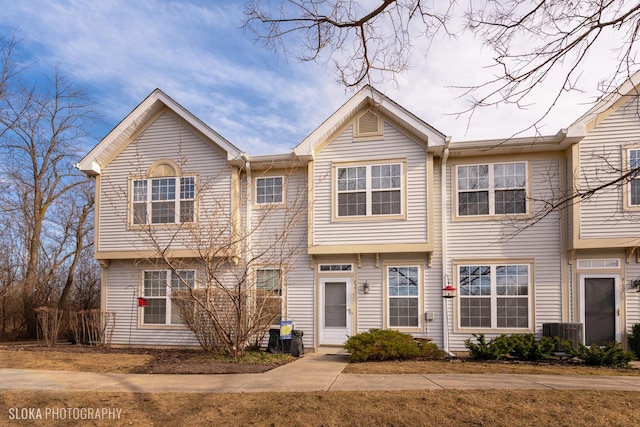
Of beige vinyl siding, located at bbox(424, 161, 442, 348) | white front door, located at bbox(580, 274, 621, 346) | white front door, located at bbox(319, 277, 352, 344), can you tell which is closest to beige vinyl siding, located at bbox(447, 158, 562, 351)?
beige vinyl siding, located at bbox(424, 161, 442, 348)

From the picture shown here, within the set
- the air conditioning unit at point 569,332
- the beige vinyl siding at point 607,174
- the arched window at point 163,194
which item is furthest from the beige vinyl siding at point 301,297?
the beige vinyl siding at point 607,174

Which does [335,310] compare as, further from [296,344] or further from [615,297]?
[615,297]

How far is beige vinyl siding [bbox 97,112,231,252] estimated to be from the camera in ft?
46.4

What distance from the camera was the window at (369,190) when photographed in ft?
43.3

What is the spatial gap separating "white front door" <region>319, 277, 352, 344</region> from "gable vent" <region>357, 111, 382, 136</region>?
4.07m

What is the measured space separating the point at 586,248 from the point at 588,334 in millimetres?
2157

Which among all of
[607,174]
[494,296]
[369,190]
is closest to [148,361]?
[369,190]

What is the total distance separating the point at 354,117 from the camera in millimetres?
13664

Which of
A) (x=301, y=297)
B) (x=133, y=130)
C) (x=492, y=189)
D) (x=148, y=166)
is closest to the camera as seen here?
(x=492, y=189)

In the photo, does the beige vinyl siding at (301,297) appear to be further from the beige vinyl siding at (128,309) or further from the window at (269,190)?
the beige vinyl siding at (128,309)

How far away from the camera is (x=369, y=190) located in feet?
43.7

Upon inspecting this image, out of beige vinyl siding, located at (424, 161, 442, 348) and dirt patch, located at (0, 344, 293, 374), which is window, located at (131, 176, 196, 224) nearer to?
dirt patch, located at (0, 344, 293, 374)

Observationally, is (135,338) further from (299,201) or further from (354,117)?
(354,117)

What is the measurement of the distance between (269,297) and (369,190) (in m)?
3.88
